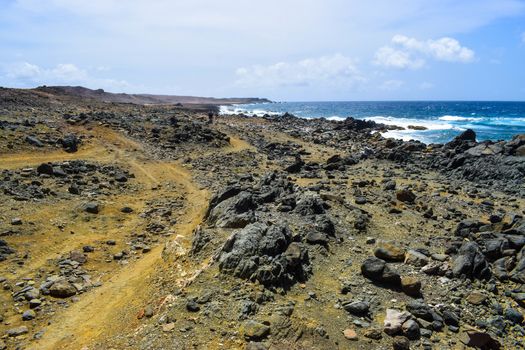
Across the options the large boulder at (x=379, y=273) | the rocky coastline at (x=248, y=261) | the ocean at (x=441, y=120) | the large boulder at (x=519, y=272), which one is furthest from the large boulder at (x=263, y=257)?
the ocean at (x=441, y=120)

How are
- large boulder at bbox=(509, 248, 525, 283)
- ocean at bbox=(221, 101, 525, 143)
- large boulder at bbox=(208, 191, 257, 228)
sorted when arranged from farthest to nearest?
ocean at bbox=(221, 101, 525, 143)
large boulder at bbox=(208, 191, 257, 228)
large boulder at bbox=(509, 248, 525, 283)

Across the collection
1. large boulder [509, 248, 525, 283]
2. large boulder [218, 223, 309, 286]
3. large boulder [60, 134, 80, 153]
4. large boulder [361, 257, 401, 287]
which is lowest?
large boulder [509, 248, 525, 283]

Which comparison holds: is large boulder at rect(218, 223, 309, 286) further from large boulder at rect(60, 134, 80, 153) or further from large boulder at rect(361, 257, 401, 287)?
large boulder at rect(60, 134, 80, 153)

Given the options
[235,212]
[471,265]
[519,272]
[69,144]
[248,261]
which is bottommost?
[519,272]

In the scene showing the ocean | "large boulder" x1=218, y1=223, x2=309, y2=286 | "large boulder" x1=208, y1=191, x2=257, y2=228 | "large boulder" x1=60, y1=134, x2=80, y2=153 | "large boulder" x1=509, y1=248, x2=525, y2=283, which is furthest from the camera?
the ocean

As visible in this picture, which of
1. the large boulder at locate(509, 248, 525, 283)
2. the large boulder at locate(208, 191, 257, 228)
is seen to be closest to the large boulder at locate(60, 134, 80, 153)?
the large boulder at locate(208, 191, 257, 228)

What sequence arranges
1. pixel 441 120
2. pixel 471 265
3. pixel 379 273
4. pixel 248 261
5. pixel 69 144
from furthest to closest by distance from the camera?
pixel 441 120
pixel 69 144
pixel 471 265
pixel 379 273
pixel 248 261

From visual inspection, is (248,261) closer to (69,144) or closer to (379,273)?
(379,273)

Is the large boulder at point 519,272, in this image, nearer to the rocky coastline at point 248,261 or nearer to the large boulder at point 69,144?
the rocky coastline at point 248,261

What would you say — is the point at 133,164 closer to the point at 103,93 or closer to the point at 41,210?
the point at 41,210

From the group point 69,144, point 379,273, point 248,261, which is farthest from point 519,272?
point 69,144

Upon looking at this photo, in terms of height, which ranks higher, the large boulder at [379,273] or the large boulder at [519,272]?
the large boulder at [379,273]

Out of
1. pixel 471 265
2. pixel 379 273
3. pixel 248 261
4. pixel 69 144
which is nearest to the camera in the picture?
pixel 248 261

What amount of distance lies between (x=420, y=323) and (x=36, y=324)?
8.08m
